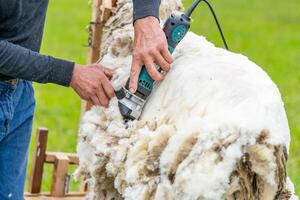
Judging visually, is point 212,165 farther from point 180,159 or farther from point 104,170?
point 104,170

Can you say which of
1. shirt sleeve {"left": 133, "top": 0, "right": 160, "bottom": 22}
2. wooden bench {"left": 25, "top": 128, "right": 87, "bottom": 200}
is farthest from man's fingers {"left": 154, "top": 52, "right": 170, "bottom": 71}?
wooden bench {"left": 25, "top": 128, "right": 87, "bottom": 200}

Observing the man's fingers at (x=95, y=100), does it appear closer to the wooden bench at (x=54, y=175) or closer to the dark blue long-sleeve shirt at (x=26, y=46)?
the dark blue long-sleeve shirt at (x=26, y=46)

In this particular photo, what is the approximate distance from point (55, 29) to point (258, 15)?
18.1 feet

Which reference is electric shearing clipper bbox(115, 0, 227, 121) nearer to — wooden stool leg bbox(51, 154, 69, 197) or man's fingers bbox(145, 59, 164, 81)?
man's fingers bbox(145, 59, 164, 81)

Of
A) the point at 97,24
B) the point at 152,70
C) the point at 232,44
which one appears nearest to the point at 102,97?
the point at 152,70

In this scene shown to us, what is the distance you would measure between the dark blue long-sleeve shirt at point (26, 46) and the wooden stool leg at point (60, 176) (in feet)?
4.11

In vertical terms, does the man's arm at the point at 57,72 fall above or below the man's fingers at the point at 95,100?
above

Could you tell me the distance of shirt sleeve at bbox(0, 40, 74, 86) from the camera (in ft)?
8.22

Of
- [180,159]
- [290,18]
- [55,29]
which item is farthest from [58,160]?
[290,18]

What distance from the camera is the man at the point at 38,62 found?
2.41 metres

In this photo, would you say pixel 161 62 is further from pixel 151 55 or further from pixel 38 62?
pixel 38 62

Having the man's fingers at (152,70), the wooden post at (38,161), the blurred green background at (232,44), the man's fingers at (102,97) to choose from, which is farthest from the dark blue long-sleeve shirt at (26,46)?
the blurred green background at (232,44)

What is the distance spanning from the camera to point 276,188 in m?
2.04

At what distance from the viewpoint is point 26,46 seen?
2746 mm
